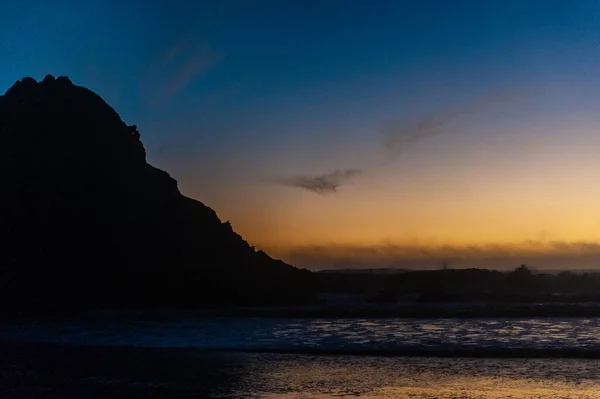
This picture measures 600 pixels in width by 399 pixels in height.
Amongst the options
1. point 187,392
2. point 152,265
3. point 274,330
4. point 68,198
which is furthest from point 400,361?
point 68,198

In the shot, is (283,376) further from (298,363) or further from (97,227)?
(97,227)

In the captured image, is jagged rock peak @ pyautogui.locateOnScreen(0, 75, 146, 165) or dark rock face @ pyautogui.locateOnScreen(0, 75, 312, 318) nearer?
dark rock face @ pyautogui.locateOnScreen(0, 75, 312, 318)

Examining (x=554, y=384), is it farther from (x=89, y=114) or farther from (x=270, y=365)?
(x=89, y=114)

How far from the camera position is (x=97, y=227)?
4684 cm

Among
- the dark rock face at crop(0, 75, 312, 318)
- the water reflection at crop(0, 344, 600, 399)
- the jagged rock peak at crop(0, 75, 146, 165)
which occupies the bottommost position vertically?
the water reflection at crop(0, 344, 600, 399)

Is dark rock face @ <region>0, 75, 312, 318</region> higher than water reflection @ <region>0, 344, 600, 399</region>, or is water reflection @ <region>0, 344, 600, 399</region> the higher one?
dark rock face @ <region>0, 75, 312, 318</region>

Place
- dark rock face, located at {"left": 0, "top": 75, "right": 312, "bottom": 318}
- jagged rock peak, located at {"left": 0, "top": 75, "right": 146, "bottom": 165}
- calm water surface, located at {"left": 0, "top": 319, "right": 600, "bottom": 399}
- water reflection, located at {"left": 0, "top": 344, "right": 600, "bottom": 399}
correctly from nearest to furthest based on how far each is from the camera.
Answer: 1. water reflection, located at {"left": 0, "top": 344, "right": 600, "bottom": 399}
2. calm water surface, located at {"left": 0, "top": 319, "right": 600, "bottom": 399}
3. dark rock face, located at {"left": 0, "top": 75, "right": 312, "bottom": 318}
4. jagged rock peak, located at {"left": 0, "top": 75, "right": 146, "bottom": 165}

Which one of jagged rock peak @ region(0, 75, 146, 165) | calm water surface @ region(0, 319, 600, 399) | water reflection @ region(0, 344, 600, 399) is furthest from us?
jagged rock peak @ region(0, 75, 146, 165)

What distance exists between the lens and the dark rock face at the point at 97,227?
43.1 metres

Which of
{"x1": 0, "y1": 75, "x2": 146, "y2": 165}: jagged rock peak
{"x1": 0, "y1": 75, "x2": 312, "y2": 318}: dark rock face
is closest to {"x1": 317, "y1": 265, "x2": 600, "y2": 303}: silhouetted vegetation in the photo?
{"x1": 0, "y1": 75, "x2": 312, "y2": 318}: dark rock face

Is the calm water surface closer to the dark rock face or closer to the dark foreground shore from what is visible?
the dark foreground shore

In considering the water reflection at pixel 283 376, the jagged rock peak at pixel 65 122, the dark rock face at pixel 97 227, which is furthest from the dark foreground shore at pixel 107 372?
the jagged rock peak at pixel 65 122

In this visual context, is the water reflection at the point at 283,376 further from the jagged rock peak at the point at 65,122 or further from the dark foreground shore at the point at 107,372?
the jagged rock peak at the point at 65,122

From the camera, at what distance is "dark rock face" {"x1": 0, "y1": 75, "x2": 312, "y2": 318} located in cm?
4312
